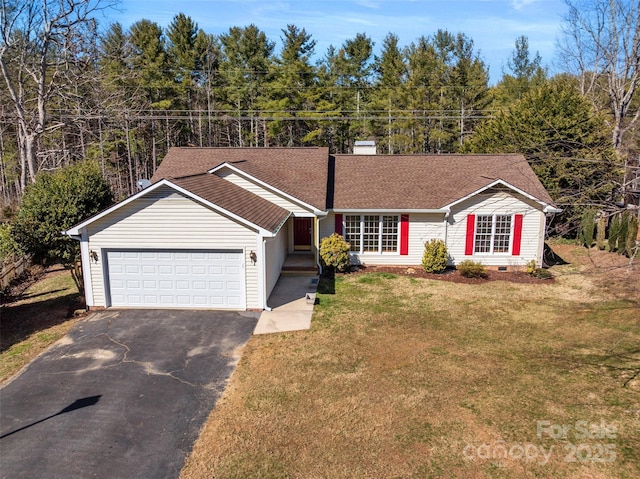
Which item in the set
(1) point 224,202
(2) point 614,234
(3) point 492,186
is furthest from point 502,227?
(1) point 224,202

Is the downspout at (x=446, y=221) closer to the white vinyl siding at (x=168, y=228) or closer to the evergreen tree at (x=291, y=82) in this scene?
the white vinyl siding at (x=168, y=228)

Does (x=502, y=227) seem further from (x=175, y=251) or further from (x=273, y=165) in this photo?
(x=175, y=251)

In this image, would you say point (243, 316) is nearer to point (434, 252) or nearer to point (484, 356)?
point (484, 356)

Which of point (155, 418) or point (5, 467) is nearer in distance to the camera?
point (5, 467)

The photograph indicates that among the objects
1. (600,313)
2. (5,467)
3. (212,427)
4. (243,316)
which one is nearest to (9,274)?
(243,316)

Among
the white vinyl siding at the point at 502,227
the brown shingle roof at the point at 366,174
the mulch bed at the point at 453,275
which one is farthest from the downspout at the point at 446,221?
the mulch bed at the point at 453,275

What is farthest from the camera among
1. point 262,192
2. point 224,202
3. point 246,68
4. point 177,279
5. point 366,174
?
point 246,68

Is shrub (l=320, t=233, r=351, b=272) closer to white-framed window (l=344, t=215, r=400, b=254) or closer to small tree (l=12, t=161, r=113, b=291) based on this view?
white-framed window (l=344, t=215, r=400, b=254)
